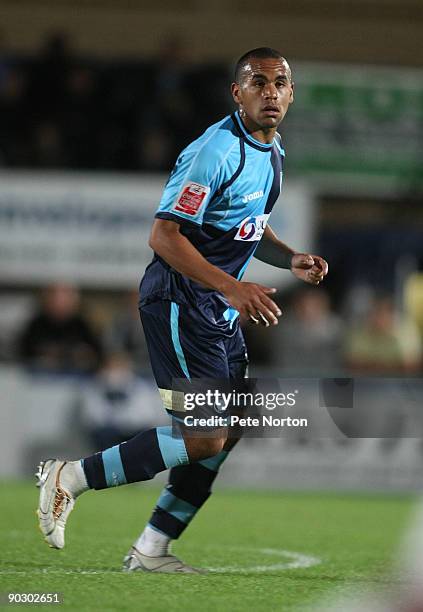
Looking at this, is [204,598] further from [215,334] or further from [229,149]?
[229,149]

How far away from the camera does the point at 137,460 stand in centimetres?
488

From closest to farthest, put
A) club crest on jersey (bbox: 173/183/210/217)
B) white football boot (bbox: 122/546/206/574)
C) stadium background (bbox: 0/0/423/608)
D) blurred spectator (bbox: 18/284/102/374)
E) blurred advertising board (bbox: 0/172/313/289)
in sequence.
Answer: club crest on jersey (bbox: 173/183/210/217) < white football boot (bbox: 122/546/206/574) < stadium background (bbox: 0/0/423/608) < blurred spectator (bbox: 18/284/102/374) < blurred advertising board (bbox: 0/172/313/289)

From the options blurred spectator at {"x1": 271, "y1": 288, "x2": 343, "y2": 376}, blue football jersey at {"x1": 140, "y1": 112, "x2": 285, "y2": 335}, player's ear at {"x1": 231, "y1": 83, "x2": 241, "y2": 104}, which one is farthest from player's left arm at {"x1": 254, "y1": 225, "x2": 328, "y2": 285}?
blurred spectator at {"x1": 271, "y1": 288, "x2": 343, "y2": 376}

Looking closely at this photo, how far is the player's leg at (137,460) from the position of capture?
4.84m

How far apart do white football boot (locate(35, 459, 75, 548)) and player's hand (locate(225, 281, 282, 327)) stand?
1.08 metres

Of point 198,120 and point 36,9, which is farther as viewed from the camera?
point 36,9

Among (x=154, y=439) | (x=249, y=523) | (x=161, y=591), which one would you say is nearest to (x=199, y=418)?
(x=154, y=439)

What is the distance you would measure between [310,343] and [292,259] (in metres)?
6.45

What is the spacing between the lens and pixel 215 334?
494 cm

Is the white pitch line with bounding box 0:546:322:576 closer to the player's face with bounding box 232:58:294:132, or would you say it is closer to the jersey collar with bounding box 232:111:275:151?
the jersey collar with bounding box 232:111:275:151

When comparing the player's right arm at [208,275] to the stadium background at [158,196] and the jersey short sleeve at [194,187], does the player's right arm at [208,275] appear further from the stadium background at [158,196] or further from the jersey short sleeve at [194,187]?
the stadium background at [158,196]

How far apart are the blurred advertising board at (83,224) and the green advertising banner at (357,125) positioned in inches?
56.2

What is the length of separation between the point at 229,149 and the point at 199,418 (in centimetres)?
102

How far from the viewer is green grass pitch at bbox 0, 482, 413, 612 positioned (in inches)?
176
